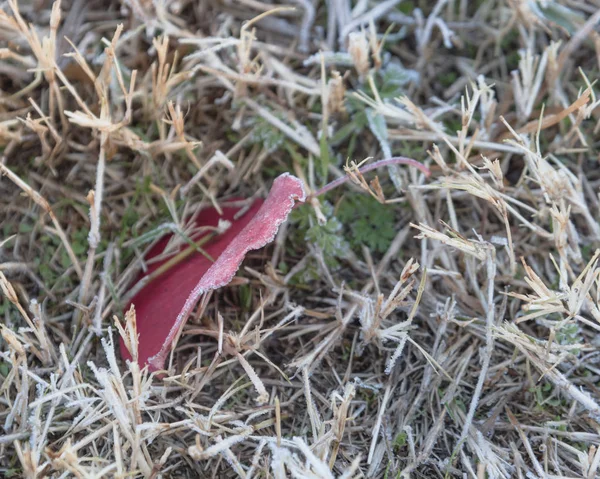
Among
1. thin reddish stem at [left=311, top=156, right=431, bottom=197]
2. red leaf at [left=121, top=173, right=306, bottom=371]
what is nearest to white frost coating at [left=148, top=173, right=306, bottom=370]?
red leaf at [left=121, top=173, right=306, bottom=371]

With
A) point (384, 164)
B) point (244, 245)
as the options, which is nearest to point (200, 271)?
point (244, 245)

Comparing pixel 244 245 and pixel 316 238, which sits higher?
pixel 244 245

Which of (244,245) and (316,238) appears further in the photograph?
(316,238)

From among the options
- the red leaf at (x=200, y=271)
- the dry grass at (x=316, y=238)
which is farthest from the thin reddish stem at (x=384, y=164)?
the red leaf at (x=200, y=271)

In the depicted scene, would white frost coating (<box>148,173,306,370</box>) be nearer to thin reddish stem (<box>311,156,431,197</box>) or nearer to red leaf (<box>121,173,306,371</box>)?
red leaf (<box>121,173,306,371</box>)

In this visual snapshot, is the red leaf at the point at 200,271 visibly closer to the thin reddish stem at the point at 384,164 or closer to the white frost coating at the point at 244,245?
the white frost coating at the point at 244,245

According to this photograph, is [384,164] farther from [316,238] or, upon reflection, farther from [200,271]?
[200,271]
